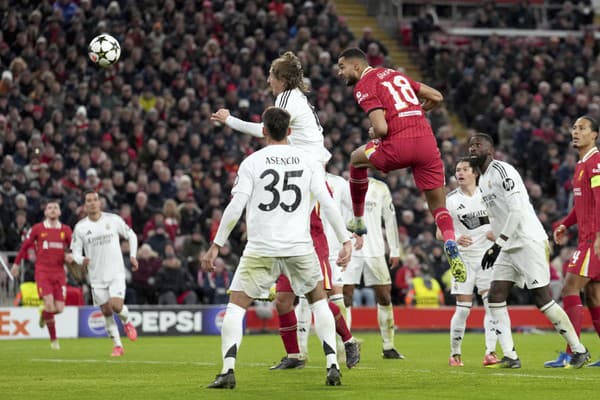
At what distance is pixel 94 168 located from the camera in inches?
987

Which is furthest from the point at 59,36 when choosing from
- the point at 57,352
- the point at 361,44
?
the point at 57,352

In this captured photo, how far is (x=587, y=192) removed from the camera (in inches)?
518

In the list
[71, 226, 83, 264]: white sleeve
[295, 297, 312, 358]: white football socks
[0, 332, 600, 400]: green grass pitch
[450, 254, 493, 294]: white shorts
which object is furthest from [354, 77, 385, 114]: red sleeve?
[71, 226, 83, 264]: white sleeve

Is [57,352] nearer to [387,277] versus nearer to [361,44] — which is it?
[387,277]

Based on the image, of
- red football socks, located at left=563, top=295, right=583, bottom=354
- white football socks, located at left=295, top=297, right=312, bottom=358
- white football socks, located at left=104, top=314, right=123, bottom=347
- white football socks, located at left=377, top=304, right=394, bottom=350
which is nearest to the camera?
red football socks, located at left=563, top=295, right=583, bottom=354

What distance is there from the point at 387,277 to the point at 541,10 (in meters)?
24.3

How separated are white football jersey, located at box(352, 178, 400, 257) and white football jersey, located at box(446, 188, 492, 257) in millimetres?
1771

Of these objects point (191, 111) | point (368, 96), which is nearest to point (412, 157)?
point (368, 96)

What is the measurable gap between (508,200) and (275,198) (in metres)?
3.90

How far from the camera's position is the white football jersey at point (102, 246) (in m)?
17.8

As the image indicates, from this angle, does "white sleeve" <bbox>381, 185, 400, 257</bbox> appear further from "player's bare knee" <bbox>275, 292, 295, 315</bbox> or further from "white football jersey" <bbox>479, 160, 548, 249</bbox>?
"player's bare knee" <bbox>275, 292, 295, 315</bbox>

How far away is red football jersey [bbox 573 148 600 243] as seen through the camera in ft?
42.5

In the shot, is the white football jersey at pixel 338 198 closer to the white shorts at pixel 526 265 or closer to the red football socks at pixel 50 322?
the white shorts at pixel 526 265

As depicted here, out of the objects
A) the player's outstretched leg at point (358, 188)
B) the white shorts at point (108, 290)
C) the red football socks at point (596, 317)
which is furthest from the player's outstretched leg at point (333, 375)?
the white shorts at point (108, 290)
